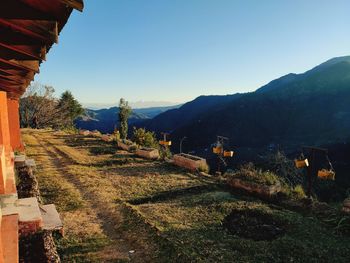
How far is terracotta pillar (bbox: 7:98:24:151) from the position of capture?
40.5 ft

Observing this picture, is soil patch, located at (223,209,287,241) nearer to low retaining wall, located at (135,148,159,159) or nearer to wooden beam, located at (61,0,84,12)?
wooden beam, located at (61,0,84,12)

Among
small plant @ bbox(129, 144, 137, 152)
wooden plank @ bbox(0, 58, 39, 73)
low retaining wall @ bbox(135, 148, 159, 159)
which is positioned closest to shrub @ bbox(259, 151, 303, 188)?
low retaining wall @ bbox(135, 148, 159, 159)

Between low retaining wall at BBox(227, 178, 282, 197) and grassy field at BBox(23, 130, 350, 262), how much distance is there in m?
0.47

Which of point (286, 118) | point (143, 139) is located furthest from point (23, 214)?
point (286, 118)

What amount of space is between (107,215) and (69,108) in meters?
37.7

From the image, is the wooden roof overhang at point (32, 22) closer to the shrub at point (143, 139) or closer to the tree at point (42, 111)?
the shrub at point (143, 139)

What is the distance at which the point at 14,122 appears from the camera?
12.7 m

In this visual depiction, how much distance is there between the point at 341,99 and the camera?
282ft

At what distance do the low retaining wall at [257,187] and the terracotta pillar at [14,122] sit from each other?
29.6ft

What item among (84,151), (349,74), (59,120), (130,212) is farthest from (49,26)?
(349,74)

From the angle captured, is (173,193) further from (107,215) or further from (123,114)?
(123,114)

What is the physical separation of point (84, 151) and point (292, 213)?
12.5m

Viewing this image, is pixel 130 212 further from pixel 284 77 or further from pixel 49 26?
pixel 284 77

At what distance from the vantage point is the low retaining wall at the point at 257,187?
31.0ft
